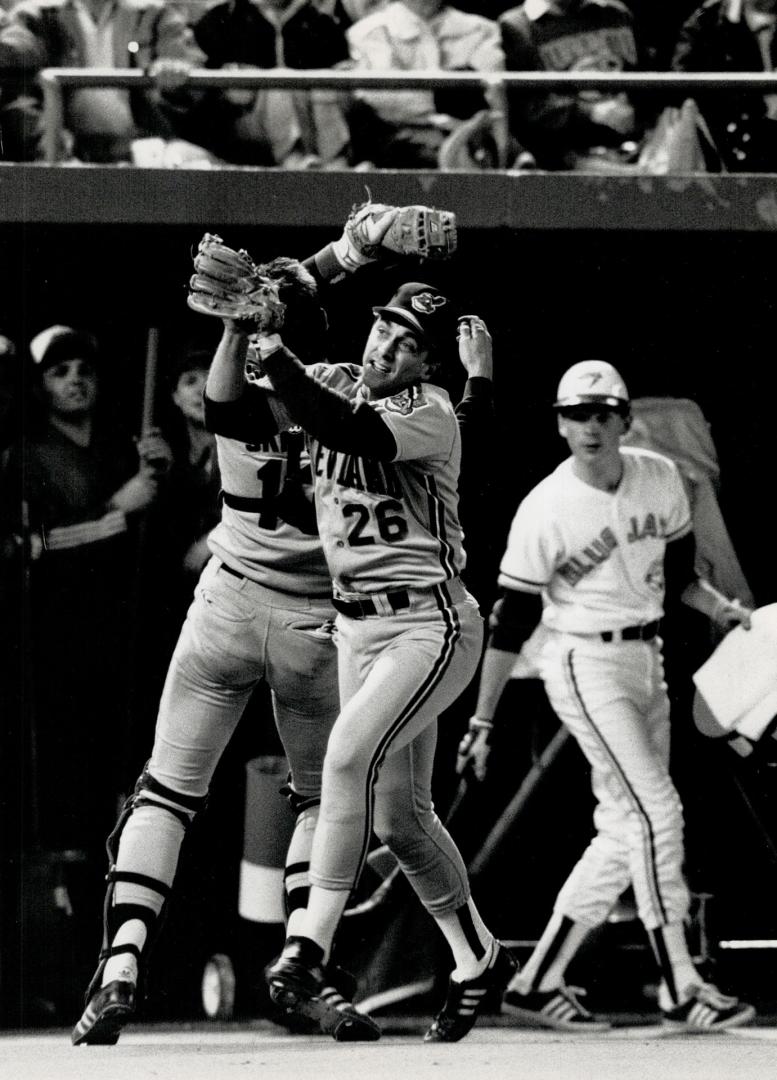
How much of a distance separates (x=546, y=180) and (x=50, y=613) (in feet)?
7.27

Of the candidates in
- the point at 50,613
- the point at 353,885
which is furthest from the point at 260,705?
the point at 353,885

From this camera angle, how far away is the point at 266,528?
16.3ft

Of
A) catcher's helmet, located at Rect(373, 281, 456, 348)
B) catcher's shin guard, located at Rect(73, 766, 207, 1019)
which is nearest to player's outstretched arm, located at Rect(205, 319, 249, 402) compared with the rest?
catcher's helmet, located at Rect(373, 281, 456, 348)

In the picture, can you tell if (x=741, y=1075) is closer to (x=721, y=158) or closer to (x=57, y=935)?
(x=57, y=935)

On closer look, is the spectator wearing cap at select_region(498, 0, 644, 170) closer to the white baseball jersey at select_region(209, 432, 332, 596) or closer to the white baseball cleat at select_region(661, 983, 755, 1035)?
the white baseball jersey at select_region(209, 432, 332, 596)

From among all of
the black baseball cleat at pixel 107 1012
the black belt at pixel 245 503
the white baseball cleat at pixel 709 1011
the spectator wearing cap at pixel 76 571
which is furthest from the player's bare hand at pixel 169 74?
the white baseball cleat at pixel 709 1011

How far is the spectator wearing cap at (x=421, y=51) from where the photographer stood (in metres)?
6.62

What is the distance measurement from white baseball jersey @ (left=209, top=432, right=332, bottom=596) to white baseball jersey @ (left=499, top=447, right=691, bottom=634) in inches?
43.9

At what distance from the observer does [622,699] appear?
229 inches

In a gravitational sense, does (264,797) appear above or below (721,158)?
below

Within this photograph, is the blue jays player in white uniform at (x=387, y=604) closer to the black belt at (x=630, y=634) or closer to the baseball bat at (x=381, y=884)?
the black belt at (x=630, y=634)

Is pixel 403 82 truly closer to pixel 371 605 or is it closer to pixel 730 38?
pixel 730 38

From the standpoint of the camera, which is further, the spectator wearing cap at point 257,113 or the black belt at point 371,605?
the spectator wearing cap at point 257,113

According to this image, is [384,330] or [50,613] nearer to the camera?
[384,330]
